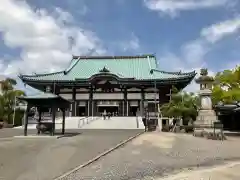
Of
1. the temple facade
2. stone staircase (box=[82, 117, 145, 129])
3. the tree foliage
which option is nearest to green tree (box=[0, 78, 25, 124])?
the temple facade

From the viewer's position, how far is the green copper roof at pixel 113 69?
4462cm

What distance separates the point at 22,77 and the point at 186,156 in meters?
38.5

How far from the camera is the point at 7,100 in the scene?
1724 inches

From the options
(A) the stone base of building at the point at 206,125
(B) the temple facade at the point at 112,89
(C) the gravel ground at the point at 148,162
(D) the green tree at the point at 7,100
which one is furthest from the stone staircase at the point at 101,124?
(C) the gravel ground at the point at 148,162

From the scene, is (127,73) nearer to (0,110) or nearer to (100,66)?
(100,66)

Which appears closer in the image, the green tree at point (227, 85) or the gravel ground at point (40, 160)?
the gravel ground at point (40, 160)

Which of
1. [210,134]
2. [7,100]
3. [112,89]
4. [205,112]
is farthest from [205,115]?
[7,100]

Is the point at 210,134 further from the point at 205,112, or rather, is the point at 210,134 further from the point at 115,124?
the point at 115,124

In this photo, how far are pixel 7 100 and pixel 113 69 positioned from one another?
17.9 m

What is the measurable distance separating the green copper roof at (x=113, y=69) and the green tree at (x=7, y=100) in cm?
252

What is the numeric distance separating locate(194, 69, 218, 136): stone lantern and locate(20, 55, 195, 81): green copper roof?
20001 millimetres

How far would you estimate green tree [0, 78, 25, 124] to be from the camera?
4297 centimetres

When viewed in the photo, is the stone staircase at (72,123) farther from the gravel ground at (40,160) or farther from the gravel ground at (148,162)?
the gravel ground at (148,162)

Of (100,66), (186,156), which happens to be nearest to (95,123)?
(100,66)
